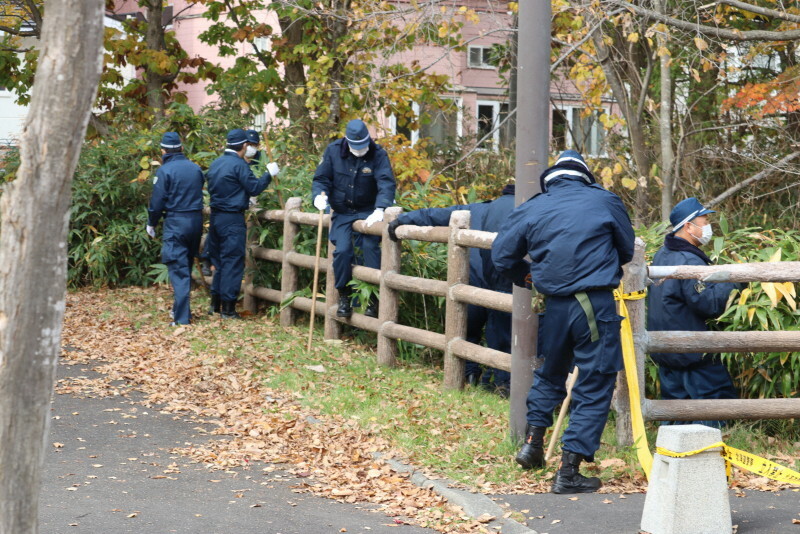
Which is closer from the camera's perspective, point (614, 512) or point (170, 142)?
point (614, 512)

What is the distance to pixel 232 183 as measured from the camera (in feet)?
38.8

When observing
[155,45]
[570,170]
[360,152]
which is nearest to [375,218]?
[360,152]

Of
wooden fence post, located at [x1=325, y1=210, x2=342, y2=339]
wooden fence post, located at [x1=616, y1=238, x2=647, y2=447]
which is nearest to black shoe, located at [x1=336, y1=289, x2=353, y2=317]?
wooden fence post, located at [x1=325, y1=210, x2=342, y2=339]

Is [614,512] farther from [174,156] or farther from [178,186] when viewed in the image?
[174,156]

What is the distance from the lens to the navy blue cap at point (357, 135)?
33.4 ft

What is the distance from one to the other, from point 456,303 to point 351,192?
7.66 feet

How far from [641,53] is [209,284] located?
855 cm

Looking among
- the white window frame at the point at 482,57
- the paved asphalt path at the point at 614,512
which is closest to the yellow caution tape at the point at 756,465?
the paved asphalt path at the point at 614,512

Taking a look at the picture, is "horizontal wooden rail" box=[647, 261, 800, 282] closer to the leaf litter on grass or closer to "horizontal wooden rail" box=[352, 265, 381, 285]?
the leaf litter on grass

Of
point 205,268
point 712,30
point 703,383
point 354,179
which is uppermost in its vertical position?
point 712,30

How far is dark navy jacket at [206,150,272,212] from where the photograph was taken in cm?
1178

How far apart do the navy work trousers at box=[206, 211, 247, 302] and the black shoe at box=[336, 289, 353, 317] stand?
1983 mm

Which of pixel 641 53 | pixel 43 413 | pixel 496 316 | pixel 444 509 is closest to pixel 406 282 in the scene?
pixel 496 316

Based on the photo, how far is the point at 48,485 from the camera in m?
6.08
